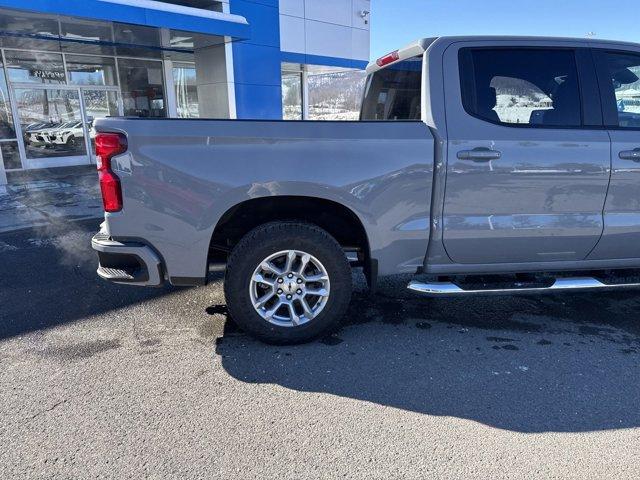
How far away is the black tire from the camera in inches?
132

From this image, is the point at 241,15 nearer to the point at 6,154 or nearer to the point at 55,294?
the point at 6,154

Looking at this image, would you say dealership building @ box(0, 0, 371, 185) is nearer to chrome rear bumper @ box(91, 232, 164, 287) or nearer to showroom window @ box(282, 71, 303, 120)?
showroom window @ box(282, 71, 303, 120)

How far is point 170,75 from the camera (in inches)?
624

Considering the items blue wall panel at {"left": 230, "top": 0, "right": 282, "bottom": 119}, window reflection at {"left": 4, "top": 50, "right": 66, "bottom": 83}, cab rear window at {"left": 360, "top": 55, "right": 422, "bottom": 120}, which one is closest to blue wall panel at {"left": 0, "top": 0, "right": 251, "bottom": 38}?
blue wall panel at {"left": 230, "top": 0, "right": 282, "bottom": 119}

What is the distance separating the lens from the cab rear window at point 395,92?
3.73 metres

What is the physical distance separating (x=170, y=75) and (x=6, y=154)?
5.41 meters

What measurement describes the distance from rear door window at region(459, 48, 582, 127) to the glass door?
13.4 metres

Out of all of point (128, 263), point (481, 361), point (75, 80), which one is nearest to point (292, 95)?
point (75, 80)

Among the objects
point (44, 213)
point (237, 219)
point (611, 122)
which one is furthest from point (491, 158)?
point (44, 213)

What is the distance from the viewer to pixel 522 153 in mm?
3398

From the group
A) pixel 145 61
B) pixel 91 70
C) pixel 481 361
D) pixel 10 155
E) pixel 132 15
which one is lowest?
pixel 481 361

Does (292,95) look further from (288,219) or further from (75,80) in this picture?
(288,219)

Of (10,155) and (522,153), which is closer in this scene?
(522,153)

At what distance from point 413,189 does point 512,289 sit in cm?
106
